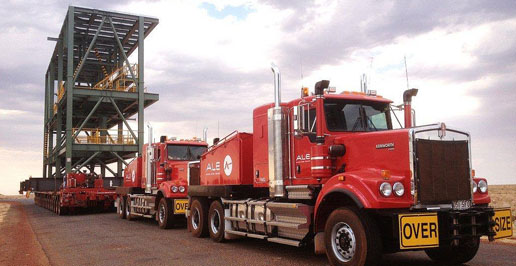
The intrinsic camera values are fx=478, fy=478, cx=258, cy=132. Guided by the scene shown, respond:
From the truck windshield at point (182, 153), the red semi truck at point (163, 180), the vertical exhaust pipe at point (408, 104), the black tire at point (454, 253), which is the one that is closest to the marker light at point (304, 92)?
the vertical exhaust pipe at point (408, 104)

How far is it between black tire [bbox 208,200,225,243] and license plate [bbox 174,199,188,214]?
279cm

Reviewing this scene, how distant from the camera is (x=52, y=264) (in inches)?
341

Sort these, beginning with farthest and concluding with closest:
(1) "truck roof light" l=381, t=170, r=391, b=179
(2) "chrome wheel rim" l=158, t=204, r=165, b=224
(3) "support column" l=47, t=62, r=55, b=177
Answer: (3) "support column" l=47, t=62, r=55, b=177
(2) "chrome wheel rim" l=158, t=204, r=165, b=224
(1) "truck roof light" l=381, t=170, r=391, b=179

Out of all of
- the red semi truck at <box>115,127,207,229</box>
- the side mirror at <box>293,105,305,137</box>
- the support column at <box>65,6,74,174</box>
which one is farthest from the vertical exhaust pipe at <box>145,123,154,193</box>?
the support column at <box>65,6,74,174</box>

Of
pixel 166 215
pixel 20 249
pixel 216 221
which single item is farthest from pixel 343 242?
pixel 166 215

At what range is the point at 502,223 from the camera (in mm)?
7590

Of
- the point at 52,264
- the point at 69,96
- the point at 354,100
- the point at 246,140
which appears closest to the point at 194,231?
the point at 246,140

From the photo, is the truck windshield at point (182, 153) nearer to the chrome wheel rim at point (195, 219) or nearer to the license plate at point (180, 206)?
the license plate at point (180, 206)

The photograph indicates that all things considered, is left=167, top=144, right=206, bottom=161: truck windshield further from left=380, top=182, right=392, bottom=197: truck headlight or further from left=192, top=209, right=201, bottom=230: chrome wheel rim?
left=380, top=182, right=392, bottom=197: truck headlight

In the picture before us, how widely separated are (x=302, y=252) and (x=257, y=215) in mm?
1198

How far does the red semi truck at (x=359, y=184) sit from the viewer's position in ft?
22.7

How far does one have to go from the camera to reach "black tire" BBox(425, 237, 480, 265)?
7906 mm

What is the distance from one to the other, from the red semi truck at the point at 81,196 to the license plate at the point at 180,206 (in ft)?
33.6

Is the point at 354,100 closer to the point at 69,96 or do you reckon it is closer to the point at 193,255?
the point at 193,255
